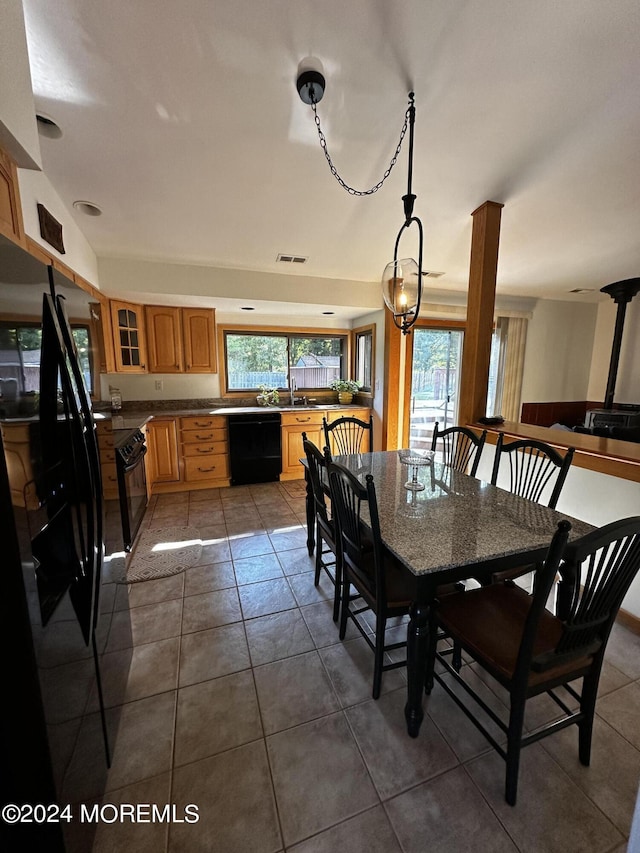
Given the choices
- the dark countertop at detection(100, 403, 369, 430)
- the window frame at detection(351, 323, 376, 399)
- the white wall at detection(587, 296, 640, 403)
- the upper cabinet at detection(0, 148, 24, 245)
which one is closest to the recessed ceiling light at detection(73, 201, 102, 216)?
the upper cabinet at detection(0, 148, 24, 245)

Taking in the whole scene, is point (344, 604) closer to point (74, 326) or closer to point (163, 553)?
point (163, 553)

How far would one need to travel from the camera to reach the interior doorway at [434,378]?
500 centimetres

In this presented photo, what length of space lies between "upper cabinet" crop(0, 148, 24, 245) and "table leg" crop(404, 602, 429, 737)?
2261mm

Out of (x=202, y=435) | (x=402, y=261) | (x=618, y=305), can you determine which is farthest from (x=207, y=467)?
(x=618, y=305)

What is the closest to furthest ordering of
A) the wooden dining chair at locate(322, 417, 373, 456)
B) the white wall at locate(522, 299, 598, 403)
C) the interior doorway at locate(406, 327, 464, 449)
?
the wooden dining chair at locate(322, 417, 373, 456) → the interior doorway at locate(406, 327, 464, 449) → the white wall at locate(522, 299, 598, 403)

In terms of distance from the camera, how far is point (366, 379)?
5.01 m

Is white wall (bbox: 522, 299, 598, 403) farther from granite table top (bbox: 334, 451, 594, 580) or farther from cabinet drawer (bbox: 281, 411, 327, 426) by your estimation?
granite table top (bbox: 334, 451, 594, 580)

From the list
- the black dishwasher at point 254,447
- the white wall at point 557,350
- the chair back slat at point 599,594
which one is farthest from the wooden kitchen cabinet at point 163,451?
the white wall at point 557,350

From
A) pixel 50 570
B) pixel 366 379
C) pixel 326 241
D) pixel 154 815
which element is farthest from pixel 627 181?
pixel 154 815

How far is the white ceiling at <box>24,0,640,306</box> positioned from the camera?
1229 millimetres

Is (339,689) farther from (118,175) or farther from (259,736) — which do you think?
(118,175)

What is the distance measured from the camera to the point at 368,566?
165 centimetres

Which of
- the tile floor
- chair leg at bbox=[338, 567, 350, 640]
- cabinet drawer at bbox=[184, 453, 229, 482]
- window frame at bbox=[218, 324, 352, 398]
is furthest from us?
window frame at bbox=[218, 324, 352, 398]

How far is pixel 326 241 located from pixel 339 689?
129 inches
